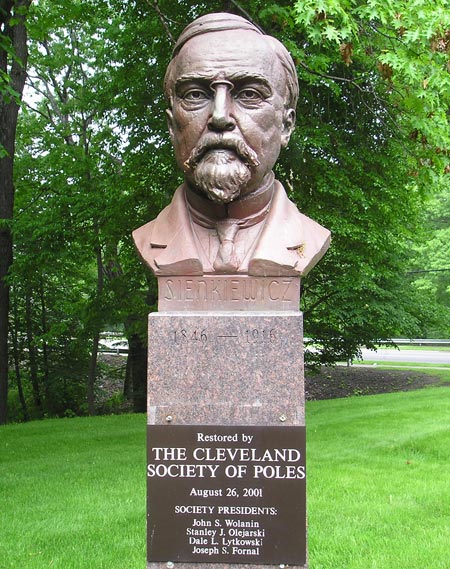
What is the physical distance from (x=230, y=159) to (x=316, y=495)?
364 cm

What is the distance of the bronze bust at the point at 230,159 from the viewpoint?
3.55 metres

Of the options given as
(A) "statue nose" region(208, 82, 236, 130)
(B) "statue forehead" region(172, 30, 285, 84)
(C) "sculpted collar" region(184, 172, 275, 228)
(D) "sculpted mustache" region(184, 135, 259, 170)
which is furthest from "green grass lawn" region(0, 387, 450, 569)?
(B) "statue forehead" region(172, 30, 285, 84)

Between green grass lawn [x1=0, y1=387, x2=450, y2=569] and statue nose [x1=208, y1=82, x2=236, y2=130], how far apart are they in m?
3.01

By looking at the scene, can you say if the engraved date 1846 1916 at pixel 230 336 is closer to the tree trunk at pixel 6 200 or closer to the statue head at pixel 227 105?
the statue head at pixel 227 105

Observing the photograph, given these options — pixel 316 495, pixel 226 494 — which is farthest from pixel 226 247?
pixel 316 495

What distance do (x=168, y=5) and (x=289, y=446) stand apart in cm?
709

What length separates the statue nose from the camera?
3.48m

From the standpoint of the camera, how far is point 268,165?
147 inches

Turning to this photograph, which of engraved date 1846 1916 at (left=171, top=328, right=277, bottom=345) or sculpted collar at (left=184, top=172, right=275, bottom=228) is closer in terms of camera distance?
engraved date 1846 1916 at (left=171, top=328, right=277, bottom=345)

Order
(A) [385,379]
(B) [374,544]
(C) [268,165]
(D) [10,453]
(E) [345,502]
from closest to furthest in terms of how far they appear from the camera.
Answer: (C) [268,165] < (B) [374,544] < (E) [345,502] < (D) [10,453] < (A) [385,379]

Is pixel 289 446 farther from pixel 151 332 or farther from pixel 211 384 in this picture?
pixel 151 332

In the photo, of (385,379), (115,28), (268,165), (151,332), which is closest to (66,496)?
(151,332)

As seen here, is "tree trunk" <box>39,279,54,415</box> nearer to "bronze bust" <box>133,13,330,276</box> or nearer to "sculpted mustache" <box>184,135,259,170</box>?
"bronze bust" <box>133,13,330,276</box>

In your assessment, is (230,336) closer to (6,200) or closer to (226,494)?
(226,494)
